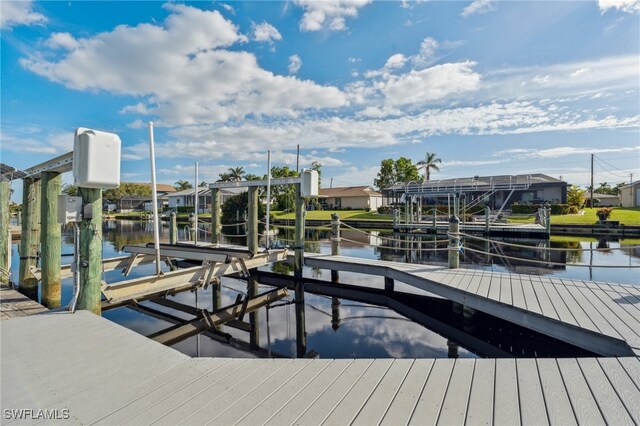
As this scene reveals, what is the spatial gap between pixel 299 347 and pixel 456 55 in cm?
1284

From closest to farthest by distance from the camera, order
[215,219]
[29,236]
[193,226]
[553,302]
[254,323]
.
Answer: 1. [553,302]
2. [254,323]
3. [29,236]
4. [215,219]
5. [193,226]

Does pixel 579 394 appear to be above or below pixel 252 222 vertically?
below

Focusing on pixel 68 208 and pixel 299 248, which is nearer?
pixel 68 208

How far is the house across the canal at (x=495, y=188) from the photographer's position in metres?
24.2

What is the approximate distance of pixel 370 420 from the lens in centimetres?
177

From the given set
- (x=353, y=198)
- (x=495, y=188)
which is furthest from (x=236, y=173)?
(x=495, y=188)

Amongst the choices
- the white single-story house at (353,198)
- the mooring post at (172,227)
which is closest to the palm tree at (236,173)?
the white single-story house at (353,198)

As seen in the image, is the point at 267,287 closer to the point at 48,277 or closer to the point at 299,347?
the point at 299,347

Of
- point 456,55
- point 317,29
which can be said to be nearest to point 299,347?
point 317,29

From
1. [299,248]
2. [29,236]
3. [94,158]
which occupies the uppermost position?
[94,158]

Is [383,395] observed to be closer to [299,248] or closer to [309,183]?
[309,183]

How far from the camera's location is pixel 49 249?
14.6 feet

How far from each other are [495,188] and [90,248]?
85.8 feet

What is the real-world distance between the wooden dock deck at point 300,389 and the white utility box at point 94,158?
165cm
